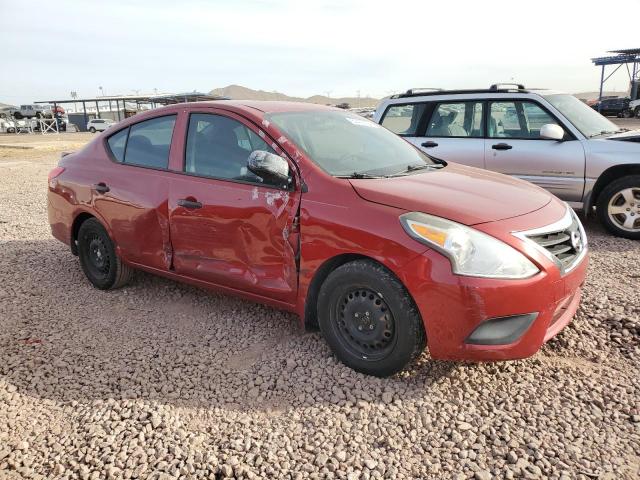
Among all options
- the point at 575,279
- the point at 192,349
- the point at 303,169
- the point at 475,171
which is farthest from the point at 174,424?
the point at 475,171

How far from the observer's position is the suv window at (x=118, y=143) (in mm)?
4598

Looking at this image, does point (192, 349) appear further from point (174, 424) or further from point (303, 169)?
point (303, 169)

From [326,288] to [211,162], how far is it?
4.51 ft

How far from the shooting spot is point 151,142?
4.36 metres

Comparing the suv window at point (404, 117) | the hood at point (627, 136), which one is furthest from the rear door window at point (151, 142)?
the hood at point (627, 136)

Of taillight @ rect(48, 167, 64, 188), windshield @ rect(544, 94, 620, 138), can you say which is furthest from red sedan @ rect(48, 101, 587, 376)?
windshield @ rect(544, 94, 620, 138)

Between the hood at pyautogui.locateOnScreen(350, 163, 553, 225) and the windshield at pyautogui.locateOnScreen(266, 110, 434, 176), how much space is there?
0.84 ft

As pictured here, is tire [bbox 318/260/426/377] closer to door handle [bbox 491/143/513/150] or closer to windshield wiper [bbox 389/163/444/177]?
windshield wiper [bbox 389/163/444/177]

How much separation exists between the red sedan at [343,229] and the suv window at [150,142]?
0.04ft

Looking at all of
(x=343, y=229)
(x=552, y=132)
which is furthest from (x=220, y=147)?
(x=552, y=132)

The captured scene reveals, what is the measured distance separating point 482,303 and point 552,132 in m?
4.17

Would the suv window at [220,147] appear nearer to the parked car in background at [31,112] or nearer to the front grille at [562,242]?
the front grille at [562,242]

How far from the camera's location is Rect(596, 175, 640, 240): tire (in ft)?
19.7

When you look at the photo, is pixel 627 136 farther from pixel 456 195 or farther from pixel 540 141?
pixel 456 195
